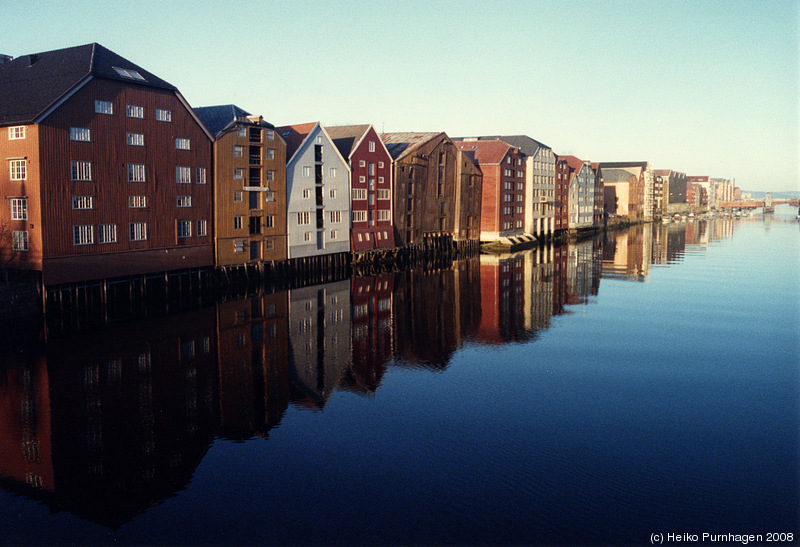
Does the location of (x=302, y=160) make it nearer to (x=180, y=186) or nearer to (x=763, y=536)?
(x=180, y=186)

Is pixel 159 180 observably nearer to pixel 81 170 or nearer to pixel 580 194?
pixel 81 170

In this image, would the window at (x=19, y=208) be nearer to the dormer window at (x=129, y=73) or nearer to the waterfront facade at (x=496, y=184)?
the dormer window at (x=129, y=73)

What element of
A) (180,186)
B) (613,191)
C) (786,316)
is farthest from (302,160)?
(613,191)

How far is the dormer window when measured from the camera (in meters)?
37.8

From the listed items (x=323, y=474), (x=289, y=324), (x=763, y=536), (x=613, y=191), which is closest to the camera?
(x=763, y=536)

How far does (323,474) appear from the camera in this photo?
1598 centimetres

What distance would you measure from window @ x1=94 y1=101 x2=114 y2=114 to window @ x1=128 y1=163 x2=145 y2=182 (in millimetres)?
3247

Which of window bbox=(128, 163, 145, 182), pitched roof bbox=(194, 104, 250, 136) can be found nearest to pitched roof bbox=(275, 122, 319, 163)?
pitched roof bbox=(194, 104, 250, 136)

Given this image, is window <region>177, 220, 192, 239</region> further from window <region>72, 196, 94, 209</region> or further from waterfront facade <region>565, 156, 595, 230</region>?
waterfront facade <region>565, 156, 595, 230</region>

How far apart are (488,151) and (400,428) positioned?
227 ft

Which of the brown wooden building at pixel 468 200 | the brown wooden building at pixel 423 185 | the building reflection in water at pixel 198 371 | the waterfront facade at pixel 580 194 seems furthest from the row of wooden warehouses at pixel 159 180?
the waterfront facade at pixel 580 194

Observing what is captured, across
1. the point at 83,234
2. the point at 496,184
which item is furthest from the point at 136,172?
the point at 496,184

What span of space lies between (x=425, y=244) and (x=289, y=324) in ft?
129

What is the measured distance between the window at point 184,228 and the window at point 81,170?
720 cm
